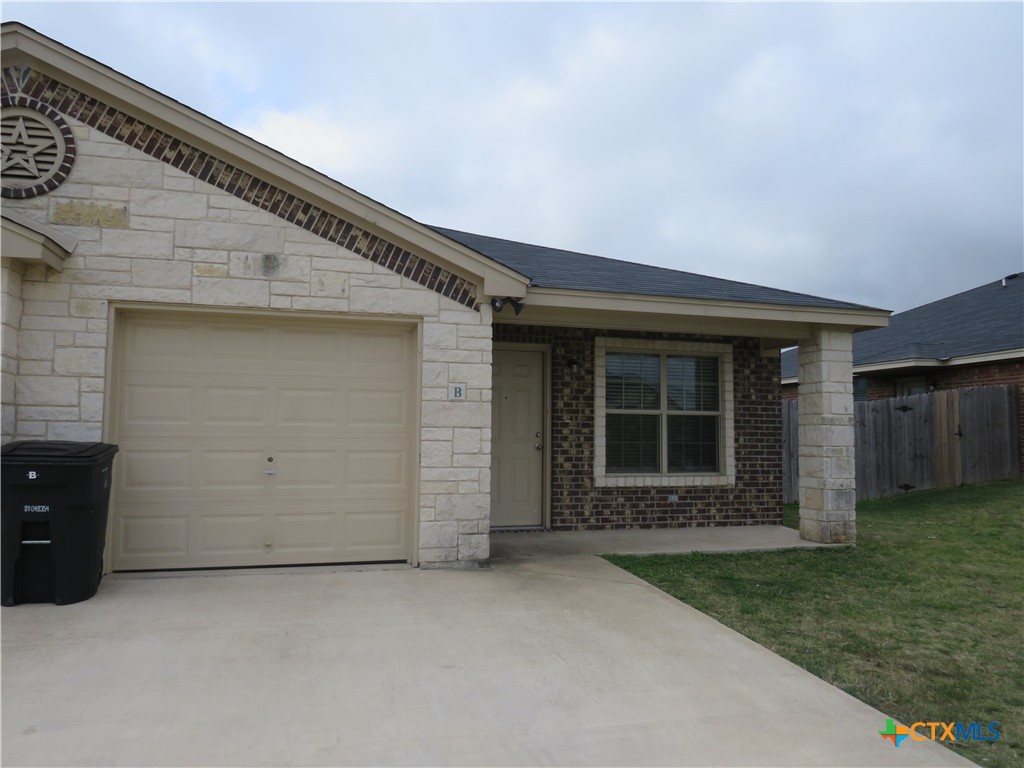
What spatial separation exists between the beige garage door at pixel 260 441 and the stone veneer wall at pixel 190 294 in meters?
0.28

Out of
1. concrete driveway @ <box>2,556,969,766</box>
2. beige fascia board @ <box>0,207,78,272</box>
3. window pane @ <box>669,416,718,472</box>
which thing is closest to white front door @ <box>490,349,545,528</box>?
window pane @ <box>669,416,718,472</box>

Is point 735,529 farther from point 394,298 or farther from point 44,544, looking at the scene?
point 44,544

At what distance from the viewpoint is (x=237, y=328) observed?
6301 millimetres

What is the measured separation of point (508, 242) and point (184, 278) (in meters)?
5.69

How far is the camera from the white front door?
8812mm

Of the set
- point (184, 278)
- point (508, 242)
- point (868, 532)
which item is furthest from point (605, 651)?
point (508, 242)

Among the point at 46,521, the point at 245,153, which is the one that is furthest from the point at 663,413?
the point at 46,521

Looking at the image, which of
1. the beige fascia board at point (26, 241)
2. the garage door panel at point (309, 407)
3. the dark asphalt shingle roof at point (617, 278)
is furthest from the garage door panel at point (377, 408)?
the beige fascia board at point (26, 241)

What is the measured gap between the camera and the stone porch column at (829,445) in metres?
8.08

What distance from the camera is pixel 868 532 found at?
923cm

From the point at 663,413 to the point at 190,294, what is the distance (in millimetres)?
6143

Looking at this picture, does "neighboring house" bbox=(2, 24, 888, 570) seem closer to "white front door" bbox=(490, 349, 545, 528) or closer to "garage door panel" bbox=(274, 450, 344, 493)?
"garage door panel" bbox=(274, 450, 344, 493)

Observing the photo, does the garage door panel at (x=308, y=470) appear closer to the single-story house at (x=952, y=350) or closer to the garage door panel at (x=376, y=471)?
the garage door panel at (x=376, y=471)

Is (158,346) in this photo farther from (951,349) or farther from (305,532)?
(951,349)
